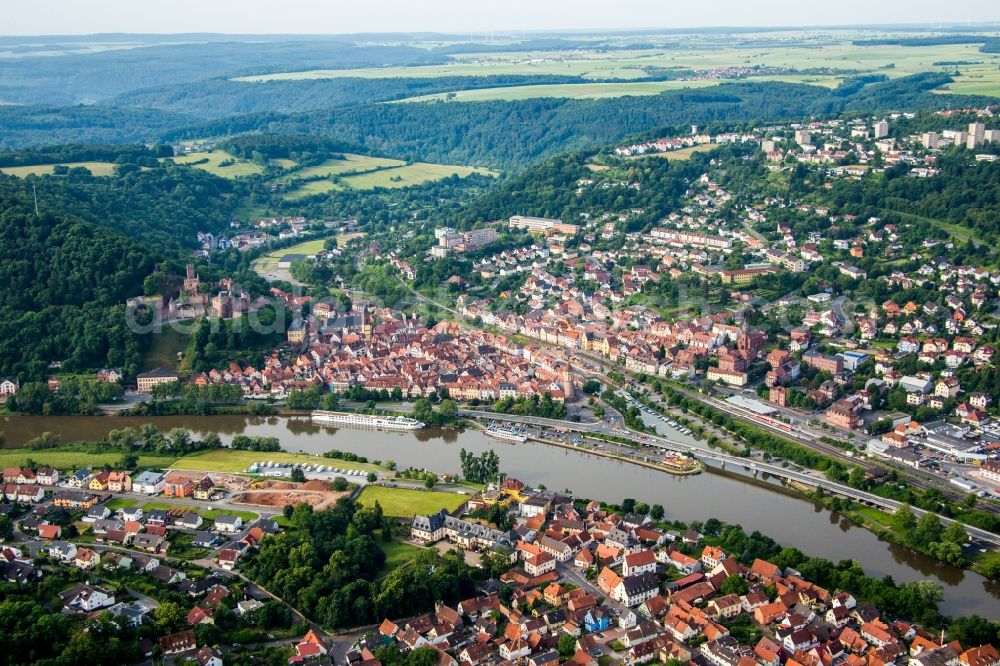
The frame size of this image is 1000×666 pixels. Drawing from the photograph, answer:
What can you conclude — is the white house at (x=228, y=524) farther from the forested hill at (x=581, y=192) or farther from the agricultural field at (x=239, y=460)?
the forested hill at (x=581, y=192)

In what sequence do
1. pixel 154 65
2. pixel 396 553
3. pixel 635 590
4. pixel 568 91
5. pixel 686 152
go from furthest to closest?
pixel 154 65 → pixel 568 91 → pixel 686 152 → pixel 396 553 → pixel 635 590

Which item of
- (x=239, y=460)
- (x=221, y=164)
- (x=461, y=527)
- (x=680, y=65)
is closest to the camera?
(x=461, y=527)

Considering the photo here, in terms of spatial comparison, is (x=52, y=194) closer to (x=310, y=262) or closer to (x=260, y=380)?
(x=310, y=262)

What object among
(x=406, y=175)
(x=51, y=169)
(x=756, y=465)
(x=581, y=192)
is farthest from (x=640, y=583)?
(x=406, y=175)

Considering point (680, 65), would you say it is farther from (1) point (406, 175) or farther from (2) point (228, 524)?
(2) point (228, 524)

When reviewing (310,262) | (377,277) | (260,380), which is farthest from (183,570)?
(310,262)

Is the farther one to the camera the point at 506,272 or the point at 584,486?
the point at 506,272
